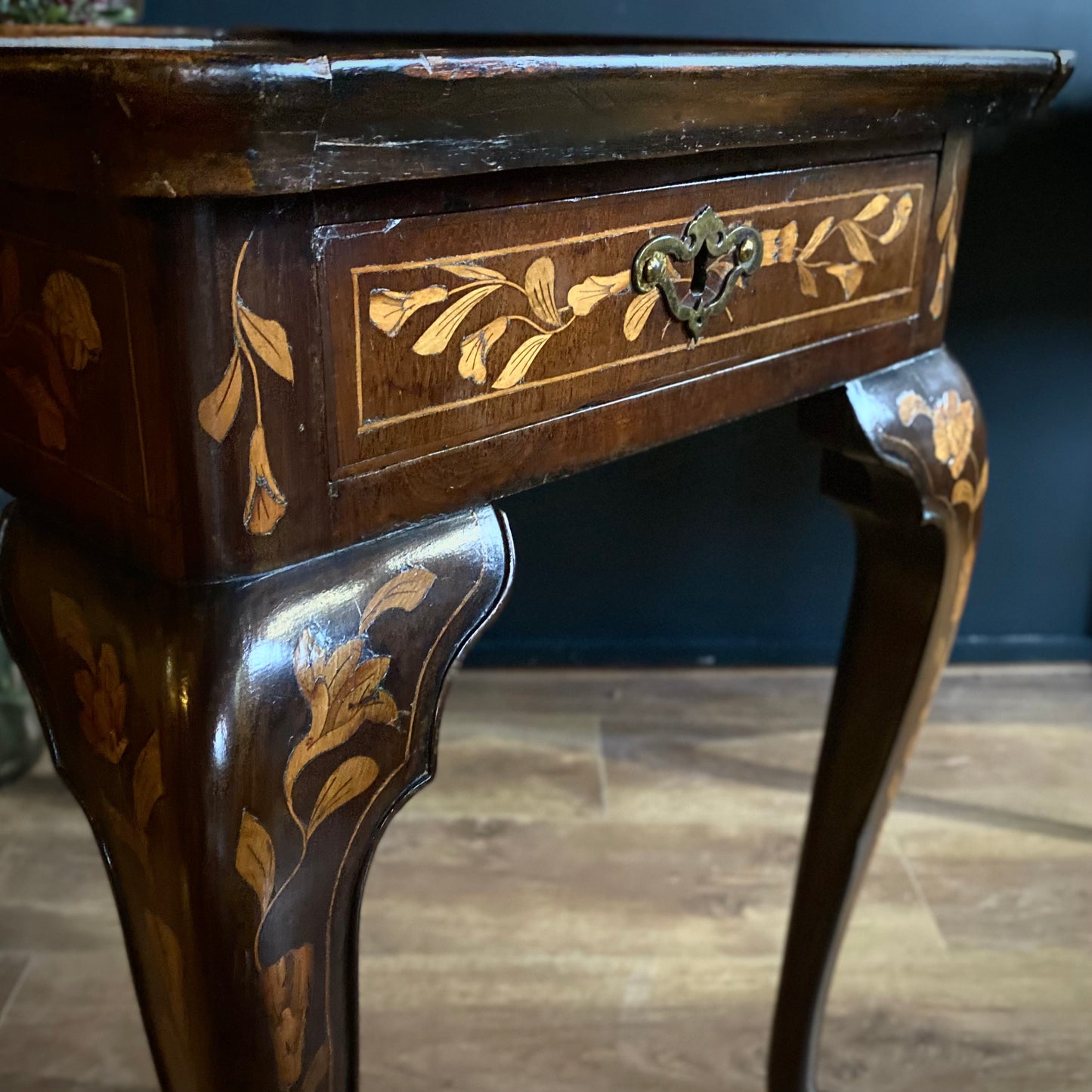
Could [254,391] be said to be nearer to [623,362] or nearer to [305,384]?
[305,384]

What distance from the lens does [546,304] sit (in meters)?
0.42

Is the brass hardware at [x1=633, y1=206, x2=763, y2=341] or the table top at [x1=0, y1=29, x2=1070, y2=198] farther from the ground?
the table top at [x1=0, y1=29, x2=1070, y2=198]

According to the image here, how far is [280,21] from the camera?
117cm

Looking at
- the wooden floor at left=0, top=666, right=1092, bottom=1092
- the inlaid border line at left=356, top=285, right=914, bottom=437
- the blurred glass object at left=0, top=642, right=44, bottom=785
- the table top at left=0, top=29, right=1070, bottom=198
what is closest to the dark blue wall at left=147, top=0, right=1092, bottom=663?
the wooden floor at left=0, top=666, right=1092, bottom=1092

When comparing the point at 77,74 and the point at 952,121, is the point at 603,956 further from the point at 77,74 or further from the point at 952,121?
the point at 77,74

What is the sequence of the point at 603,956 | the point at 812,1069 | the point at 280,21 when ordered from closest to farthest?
1. the point at 812,1069
2. the point at 603,956
3. the point at 280,21

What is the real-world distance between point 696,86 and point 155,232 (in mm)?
205

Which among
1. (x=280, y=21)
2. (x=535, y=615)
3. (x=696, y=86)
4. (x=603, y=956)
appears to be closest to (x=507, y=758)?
(x=535, y=615)

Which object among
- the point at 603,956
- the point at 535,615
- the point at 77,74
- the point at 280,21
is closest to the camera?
the point at 77,74

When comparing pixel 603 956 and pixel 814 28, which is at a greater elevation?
pixel 814 28

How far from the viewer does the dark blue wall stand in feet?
3.99

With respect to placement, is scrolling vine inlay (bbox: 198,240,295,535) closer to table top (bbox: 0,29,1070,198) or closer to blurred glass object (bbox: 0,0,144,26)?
table top (bbox: 0,29,1070,198)

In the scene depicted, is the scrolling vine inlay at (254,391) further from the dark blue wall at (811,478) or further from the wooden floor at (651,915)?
the dark blue wall at (811,478)

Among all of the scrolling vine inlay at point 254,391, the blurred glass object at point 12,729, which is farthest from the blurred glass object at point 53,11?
the scrolling vine inlay at point 254,391
